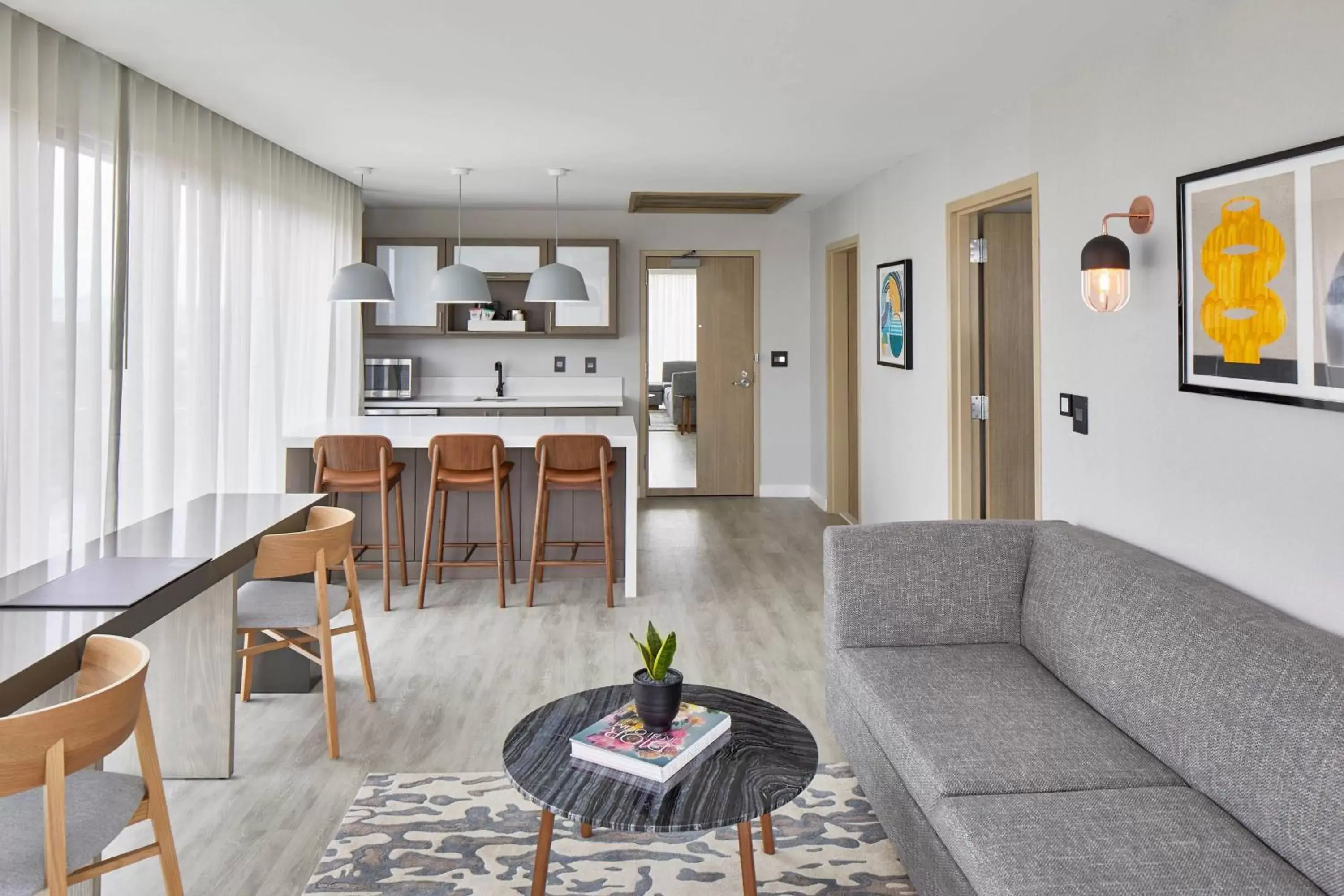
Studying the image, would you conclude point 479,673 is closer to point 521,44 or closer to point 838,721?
point 838,721

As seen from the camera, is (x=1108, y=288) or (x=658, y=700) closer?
(x=658, y=700)

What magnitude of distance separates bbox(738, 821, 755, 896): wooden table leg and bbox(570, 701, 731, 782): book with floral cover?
0.63ft

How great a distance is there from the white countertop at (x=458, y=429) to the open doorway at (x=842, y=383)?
2.07 metres

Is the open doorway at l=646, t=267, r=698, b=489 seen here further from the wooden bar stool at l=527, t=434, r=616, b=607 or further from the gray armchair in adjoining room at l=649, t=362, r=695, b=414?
the wooden bar stool at l=527, t=434, r=616, b=607

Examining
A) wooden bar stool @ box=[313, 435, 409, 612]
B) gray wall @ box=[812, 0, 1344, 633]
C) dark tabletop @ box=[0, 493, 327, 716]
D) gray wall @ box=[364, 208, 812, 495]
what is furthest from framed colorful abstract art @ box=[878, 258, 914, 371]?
dark tabletop @ box=[0, 493, 327, 716]

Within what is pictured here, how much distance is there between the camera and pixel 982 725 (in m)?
2.37

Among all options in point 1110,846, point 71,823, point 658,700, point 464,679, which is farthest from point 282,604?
point 1110,846

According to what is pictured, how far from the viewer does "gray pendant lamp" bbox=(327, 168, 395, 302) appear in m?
5.39

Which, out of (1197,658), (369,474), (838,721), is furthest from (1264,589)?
(369,474)

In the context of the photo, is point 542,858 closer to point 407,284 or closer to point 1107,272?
point 1107,272

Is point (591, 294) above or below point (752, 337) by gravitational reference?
above

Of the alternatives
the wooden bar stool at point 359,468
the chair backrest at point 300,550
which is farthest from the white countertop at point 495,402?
the chair backrest at point 300,550

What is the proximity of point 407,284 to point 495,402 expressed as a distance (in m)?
1.13

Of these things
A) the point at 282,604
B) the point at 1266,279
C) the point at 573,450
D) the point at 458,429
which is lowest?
the point at 282,604
